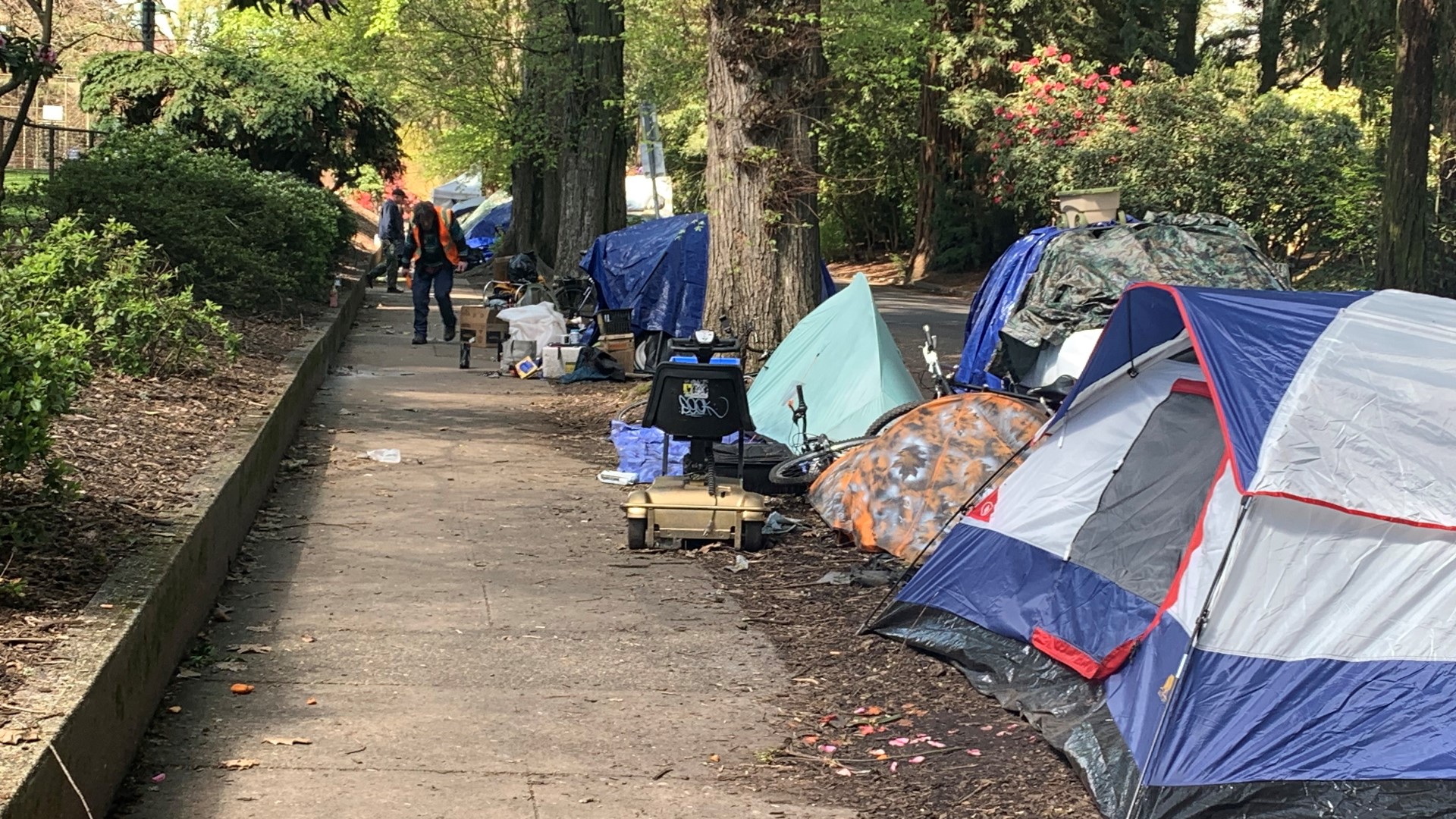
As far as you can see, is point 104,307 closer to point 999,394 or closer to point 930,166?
point 999,394

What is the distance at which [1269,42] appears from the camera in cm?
3244

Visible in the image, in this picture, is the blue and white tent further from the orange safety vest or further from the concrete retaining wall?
the orange safety vest

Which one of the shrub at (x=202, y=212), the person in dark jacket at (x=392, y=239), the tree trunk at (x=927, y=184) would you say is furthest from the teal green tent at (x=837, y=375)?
the tree trunk at (x=927, y=184)

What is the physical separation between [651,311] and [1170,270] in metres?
6.61

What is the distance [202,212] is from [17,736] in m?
12.1

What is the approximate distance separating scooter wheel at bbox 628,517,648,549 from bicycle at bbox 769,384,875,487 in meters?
1.39

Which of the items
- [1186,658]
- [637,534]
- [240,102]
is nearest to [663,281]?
[637,534]

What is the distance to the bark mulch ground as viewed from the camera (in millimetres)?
4738

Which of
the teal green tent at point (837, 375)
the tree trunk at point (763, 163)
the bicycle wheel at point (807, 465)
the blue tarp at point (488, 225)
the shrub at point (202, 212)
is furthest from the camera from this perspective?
the blue tarp at point (488, 225)

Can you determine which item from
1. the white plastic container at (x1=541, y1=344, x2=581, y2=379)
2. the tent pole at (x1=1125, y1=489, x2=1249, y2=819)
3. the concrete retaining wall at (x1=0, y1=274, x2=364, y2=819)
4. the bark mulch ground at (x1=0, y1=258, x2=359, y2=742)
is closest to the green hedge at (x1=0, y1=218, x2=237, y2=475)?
the bark mulch ground at (x1=0, y1=258, x2=359, y2=742)

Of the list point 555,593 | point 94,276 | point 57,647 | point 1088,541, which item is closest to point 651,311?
point 94,276

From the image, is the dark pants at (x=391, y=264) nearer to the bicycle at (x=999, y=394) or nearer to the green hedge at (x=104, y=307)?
the green hedge at (x=104, y=307)

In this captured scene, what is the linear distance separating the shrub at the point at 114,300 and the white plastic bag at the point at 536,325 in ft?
14.3

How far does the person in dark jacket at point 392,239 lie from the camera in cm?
2438
